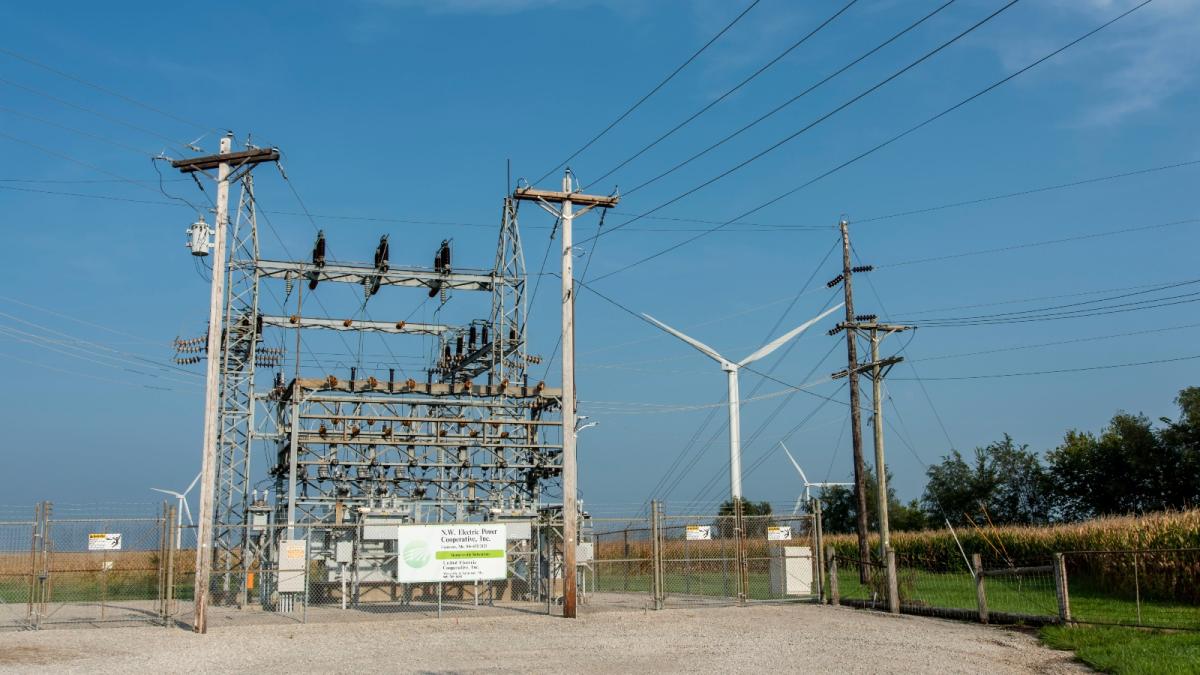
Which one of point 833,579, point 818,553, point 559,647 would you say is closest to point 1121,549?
point 833,579

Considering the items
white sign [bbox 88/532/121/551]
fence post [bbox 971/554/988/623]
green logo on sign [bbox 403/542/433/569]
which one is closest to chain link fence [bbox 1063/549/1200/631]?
fence post [bbox 971/554/988/623]

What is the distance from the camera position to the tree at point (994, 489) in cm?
6391

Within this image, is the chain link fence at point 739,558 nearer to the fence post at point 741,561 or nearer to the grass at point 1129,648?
the fence post at point 741,561

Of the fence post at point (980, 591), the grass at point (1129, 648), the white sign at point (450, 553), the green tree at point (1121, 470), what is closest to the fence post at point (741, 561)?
the white sign at point (450, 553)

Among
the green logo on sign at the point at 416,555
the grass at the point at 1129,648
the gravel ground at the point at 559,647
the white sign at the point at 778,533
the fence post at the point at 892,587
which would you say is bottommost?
the gravel ground at the point at 559,647

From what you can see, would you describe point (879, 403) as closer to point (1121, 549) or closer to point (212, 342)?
point (1121, 549)

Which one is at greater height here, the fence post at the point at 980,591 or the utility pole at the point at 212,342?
the utility pole at the point at 212,342

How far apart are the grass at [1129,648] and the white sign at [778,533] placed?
9.74 meters

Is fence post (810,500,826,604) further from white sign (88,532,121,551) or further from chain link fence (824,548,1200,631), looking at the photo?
white sign (88,532,121,551)

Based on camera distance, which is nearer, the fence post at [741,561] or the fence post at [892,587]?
the fence post at [892,587]

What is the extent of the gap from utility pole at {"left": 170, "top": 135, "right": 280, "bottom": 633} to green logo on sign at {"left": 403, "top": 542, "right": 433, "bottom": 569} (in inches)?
168

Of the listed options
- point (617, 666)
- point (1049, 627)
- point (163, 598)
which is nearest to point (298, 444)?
point (163, 598)

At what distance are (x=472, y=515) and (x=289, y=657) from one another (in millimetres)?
16607

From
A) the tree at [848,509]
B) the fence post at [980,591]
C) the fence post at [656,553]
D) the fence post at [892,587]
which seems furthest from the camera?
the tree at [848,509]
